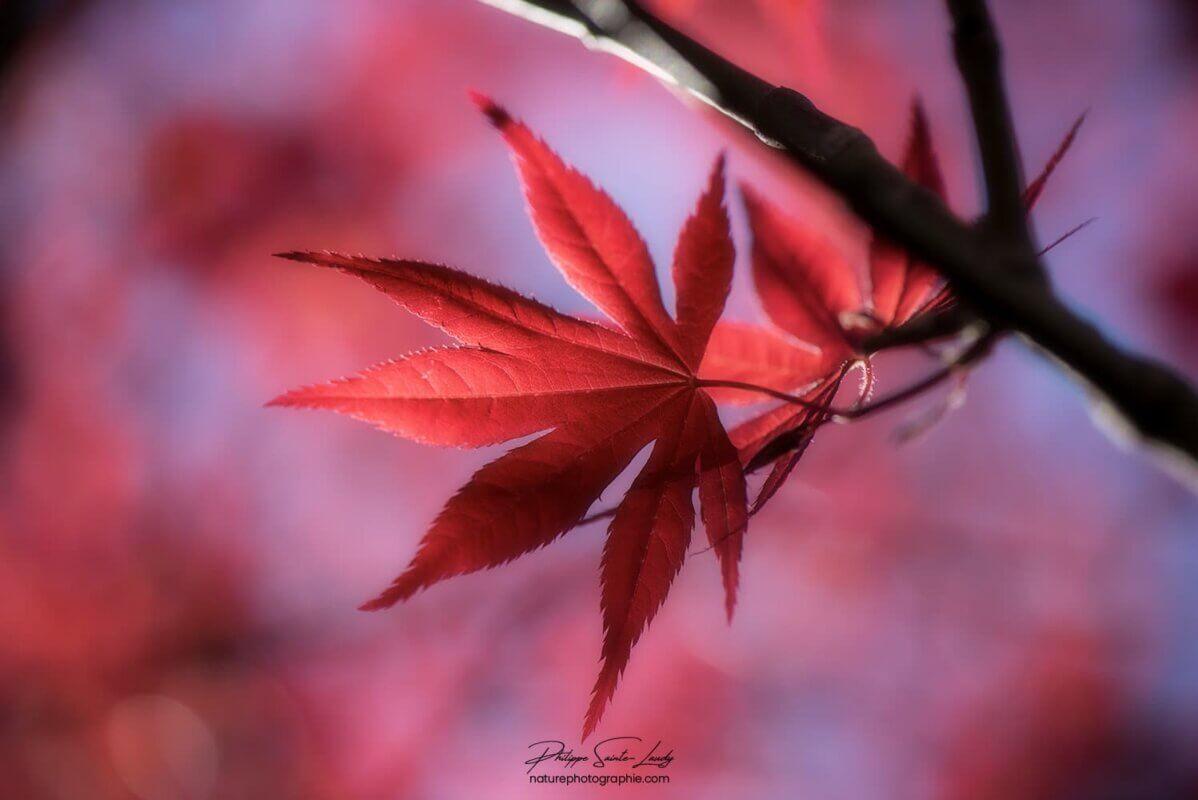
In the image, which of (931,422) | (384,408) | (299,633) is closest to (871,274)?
(931,422)

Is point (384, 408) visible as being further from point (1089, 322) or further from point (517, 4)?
point (1089, 322)

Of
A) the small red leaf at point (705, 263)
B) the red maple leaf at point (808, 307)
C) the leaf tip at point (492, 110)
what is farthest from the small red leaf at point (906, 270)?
the leaf tip at point (492, 110)

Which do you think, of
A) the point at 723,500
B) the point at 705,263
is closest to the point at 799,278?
the point at 705,263

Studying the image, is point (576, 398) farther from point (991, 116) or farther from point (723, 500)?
point (991, 116)

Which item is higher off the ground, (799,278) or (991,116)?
(799,278)

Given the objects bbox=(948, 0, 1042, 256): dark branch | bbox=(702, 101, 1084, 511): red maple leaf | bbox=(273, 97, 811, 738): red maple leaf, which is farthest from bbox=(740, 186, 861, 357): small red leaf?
bbox=(948, 0, 1042, 256): dark branch
